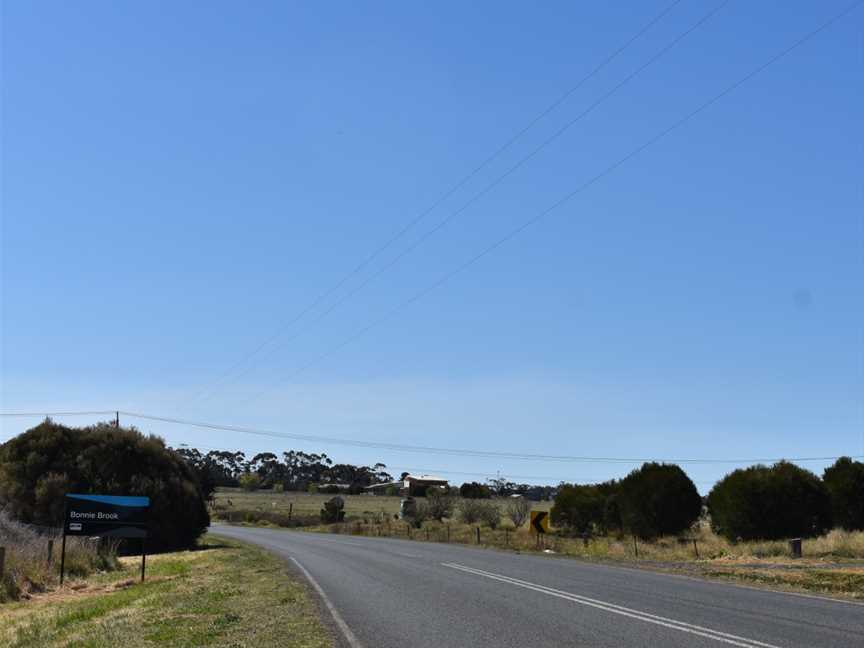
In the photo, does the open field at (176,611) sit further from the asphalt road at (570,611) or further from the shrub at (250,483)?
the shrub at (250,483)

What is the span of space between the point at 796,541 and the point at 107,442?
1164 inches

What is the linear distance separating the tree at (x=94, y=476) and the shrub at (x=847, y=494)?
29.2m

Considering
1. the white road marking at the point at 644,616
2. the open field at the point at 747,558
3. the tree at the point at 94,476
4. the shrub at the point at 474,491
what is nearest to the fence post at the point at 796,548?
the open field at the point at 747,558

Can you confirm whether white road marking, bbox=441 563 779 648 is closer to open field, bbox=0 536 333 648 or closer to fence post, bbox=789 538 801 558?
open field, bbox=0 536 333 648

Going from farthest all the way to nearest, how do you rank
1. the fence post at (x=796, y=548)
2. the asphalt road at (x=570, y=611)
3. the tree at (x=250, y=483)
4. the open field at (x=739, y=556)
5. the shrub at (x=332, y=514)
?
the tree at (x=250, y=483) < the shrub at (x=332, y=514) < the fence post at (x=796, y=548) < the open field at (x=739, y=556) < the asphalt road at (x=570, y=611)

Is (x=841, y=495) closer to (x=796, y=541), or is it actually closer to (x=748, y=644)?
(x=796, y=541)

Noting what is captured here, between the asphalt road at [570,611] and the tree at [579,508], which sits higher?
the tree at [579,508]

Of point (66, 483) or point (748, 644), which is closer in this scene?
point (748, 644)

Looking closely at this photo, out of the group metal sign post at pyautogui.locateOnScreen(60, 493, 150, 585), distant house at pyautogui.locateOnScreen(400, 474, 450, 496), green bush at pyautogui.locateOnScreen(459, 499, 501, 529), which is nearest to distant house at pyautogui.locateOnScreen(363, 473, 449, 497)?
distant house at pyautogui.locateOnScreen(400, 474, 450, 496)

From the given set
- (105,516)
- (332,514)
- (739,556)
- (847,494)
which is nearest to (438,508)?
(332,514)

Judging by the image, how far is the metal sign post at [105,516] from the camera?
24.5 metres

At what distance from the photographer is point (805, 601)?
16.4m

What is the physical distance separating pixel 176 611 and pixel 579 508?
46.6m

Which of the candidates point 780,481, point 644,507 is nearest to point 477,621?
point 780,481
